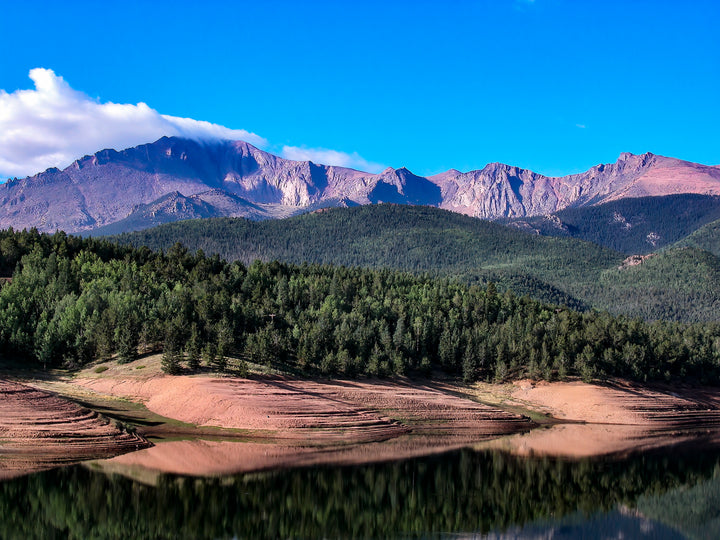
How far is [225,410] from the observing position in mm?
80000

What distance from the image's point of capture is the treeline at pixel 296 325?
10369 centimetres

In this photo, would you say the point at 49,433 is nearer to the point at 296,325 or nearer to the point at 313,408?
the point at 313,408

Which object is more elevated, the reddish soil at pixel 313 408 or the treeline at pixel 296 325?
the treeline at pixel 296 325

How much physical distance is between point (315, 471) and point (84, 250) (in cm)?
12106

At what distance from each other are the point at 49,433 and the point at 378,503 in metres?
31.0

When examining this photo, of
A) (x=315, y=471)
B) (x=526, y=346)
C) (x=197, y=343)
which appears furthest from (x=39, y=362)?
(x=526, y=346)

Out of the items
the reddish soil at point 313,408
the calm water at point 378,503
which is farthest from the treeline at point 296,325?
the calm water at point 378,503

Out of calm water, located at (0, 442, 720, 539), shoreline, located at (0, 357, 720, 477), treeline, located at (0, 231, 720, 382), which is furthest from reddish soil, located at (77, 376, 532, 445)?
calm water, located at (0, 442, 720, 539)

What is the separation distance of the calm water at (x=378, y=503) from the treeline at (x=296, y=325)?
126 feet

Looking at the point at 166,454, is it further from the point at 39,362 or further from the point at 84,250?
the point at 84,250

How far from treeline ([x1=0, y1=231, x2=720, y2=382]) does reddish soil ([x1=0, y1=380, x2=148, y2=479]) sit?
23.4 metres

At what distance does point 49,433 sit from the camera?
63.8m

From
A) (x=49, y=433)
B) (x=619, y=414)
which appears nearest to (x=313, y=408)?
(x=49, y=433)

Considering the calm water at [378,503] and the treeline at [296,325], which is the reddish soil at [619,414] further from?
the calm water at [378,503]
